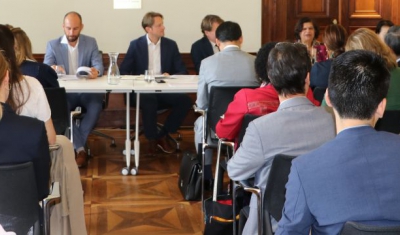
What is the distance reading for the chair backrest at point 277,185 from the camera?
2.82 meters

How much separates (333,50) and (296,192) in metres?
4.15

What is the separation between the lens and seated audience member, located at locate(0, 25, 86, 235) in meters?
3.74

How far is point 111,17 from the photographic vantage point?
8453mm

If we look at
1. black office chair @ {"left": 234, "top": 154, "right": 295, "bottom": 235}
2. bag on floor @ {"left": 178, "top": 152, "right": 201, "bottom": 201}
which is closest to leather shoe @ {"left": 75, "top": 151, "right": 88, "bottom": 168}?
bag on floor @ {"left": 178, "top": 152, "right": 201, "bottom": 201}

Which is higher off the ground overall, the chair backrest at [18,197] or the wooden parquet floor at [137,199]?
the chair backrest at [18,197]

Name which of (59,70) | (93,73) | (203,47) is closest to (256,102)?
(93,73)

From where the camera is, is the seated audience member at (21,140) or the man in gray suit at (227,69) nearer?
the seated audience member at (21,140)

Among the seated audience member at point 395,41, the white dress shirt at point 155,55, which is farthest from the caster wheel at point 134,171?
the seated audience member at point 395,41

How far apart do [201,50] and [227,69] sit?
2395 mm

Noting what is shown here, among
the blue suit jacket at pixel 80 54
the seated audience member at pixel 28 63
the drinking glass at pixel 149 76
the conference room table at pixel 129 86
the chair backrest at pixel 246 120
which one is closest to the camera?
the chair backrest at pixel 246 120

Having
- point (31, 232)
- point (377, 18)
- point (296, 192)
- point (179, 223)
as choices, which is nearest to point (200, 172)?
point (179, 223)

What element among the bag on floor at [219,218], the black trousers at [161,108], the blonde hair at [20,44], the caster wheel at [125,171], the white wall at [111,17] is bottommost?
the caster wheel at [125,171]

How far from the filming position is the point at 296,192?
2.12m

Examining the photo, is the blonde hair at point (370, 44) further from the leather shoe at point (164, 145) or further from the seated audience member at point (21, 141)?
the leather shoe at point (164, 145)
